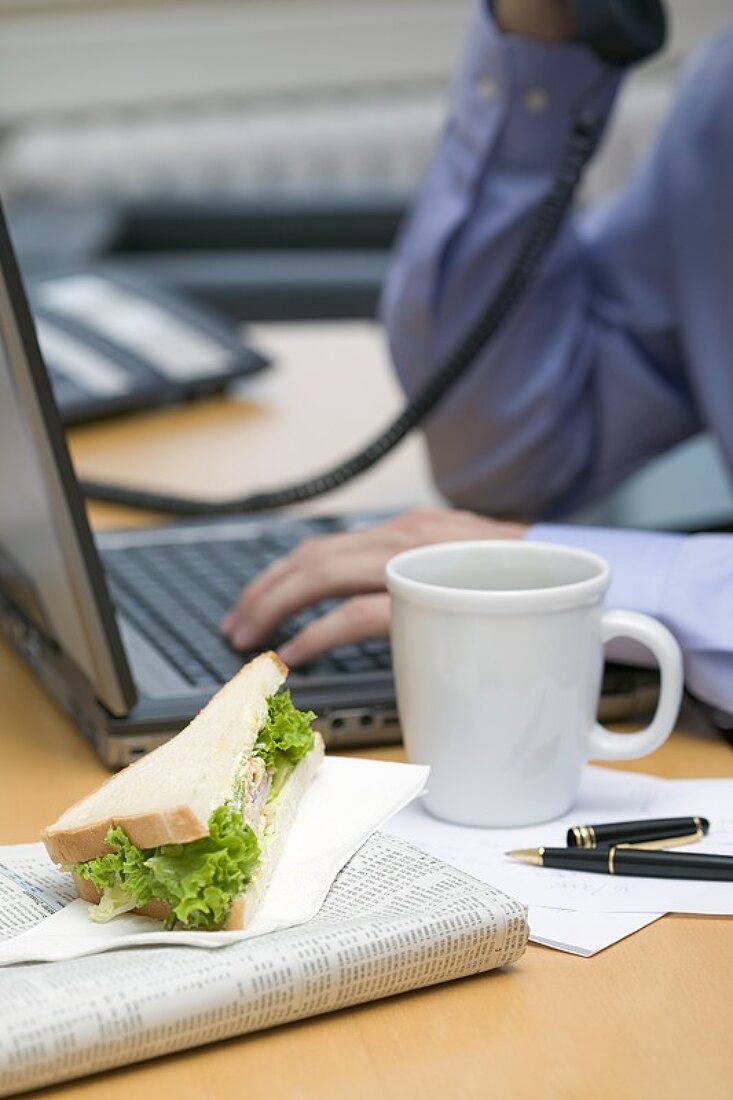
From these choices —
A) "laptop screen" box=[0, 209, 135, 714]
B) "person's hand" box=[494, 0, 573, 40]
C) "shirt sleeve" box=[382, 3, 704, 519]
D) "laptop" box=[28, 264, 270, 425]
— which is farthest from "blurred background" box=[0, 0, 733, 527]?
"laptop screen" box=[0, 209, 135, 714]

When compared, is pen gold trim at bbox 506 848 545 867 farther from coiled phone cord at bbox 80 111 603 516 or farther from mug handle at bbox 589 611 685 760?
coiled phone cord at bbox 80 111 603 516

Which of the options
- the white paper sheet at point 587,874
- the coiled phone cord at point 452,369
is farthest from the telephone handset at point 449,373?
the white paper sheet at point 587,874

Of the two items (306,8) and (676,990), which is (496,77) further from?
(306,8)

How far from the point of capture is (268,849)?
0.55 m

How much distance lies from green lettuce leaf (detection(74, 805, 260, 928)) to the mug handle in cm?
21

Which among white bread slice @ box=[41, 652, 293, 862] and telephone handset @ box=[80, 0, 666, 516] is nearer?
white bread slice @ box=[41, 652, 293, 862]

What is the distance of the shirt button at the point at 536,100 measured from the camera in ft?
3.85

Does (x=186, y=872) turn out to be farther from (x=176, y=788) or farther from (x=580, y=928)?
(x=580, y=928)

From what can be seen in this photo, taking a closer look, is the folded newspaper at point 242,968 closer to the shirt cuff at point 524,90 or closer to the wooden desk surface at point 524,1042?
the wooden desk surface at point 524,1042

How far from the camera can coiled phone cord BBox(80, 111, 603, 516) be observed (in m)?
1.17

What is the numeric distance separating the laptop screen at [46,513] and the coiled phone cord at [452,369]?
1.29 ft

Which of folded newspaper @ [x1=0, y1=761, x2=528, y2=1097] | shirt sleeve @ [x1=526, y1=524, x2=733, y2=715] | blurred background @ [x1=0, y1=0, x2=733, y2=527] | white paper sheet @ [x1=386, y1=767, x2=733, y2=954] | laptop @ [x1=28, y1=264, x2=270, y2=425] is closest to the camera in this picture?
folded newspaper @ [x1=0, y1=761, x2=528, y2=1097]

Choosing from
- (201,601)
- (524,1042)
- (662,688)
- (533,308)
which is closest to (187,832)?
(524,1042)

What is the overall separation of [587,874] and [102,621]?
229mm
